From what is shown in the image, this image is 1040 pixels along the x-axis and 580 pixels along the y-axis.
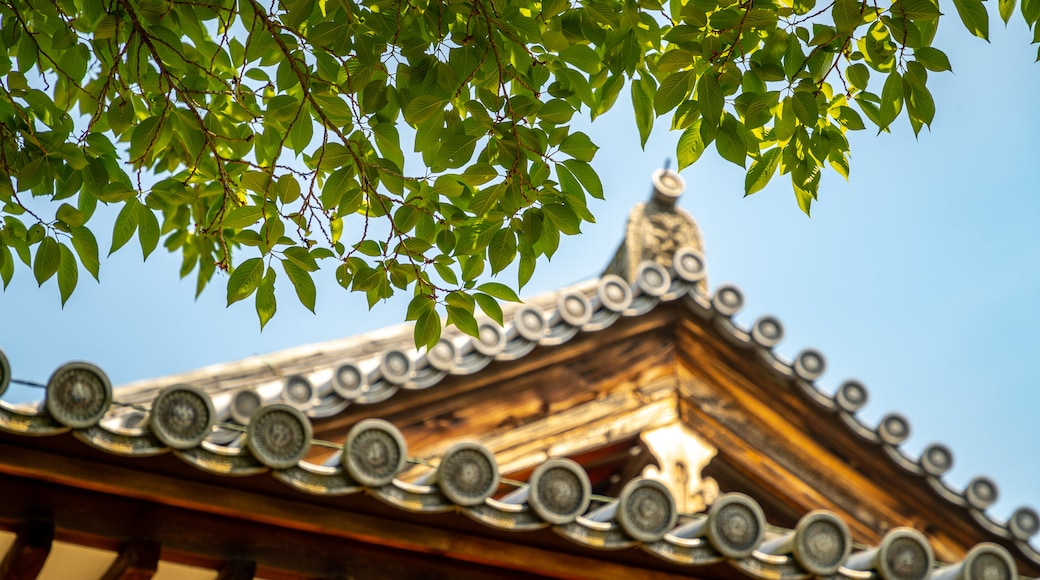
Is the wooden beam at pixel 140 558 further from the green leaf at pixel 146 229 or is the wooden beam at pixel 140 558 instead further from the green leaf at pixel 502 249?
the green leaf at pixel 502 249

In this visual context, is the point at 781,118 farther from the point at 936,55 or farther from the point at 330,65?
the point at 330,65

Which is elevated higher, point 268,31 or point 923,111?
point 923,111

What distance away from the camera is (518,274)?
3.01 metres

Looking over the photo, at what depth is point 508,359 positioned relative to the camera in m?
6.71

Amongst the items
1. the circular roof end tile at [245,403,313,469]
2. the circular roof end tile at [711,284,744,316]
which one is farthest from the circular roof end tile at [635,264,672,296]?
the circular roof end tile at [245,403,313,469]

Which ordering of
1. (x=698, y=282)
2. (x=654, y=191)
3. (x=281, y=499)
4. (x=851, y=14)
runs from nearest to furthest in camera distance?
(x=851, y=14) < (x=281, y=499) < (x=698, y=282) < (x=654, y=191)

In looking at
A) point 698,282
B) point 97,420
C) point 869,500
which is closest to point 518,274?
point 97,420

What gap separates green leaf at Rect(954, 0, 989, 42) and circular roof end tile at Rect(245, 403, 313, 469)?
261cm

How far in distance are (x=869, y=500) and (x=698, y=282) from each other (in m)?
1.75

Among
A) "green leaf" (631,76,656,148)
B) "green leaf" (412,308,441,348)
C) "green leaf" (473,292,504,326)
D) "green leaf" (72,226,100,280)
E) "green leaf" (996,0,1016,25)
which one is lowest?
"green leaf" (72,226,100,280)

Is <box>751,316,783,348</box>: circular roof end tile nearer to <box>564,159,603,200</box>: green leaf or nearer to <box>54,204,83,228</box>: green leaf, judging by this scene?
<box>564,159,603,200</box>: green leaf

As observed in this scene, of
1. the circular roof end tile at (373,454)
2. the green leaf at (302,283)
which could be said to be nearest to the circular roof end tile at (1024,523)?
the circular roof end tile at (373,454)

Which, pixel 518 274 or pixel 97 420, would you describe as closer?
pixel 518 274

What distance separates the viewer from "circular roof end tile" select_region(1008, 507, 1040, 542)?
7.34 meters
